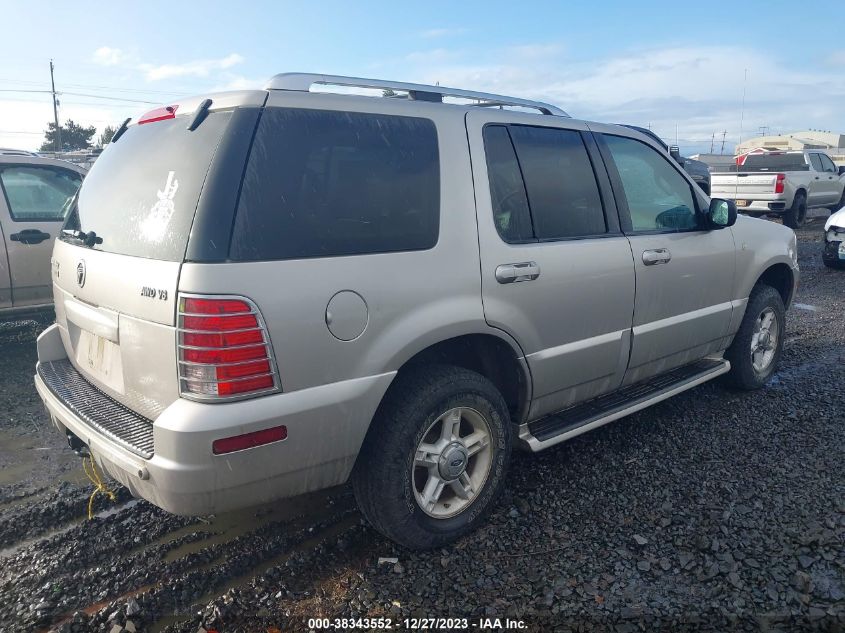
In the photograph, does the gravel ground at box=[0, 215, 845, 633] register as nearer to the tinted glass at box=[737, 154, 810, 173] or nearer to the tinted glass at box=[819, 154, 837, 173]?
the tinted glass at box=[737, 154, 810, 173]

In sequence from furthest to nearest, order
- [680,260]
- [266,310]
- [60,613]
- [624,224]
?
[680,260]
[624,224]
[60,613]
[266,310]

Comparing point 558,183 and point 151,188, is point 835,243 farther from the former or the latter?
point 151,188

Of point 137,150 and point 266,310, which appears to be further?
point 137,150

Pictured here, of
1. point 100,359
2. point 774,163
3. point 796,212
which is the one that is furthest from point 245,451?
point 774,163

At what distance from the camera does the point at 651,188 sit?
13.2 ft

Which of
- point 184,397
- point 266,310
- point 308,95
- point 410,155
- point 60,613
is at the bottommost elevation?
point 60,613

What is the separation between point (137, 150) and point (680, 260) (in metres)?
3.05

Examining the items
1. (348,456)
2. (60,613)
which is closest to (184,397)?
(348,456)

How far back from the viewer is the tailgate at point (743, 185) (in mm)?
14633

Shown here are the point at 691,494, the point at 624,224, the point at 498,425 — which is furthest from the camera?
the point at 624,224

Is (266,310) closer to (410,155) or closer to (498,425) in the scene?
→ (410,155)

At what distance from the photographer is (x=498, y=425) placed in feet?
10.0

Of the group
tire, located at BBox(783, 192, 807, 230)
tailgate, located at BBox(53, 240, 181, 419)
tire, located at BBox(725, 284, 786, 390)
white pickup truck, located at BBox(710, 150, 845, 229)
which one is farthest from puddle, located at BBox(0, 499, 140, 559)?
tire, located at BBox(783, 192, 807, 230)

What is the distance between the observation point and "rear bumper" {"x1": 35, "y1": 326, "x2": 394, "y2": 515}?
2238mm
